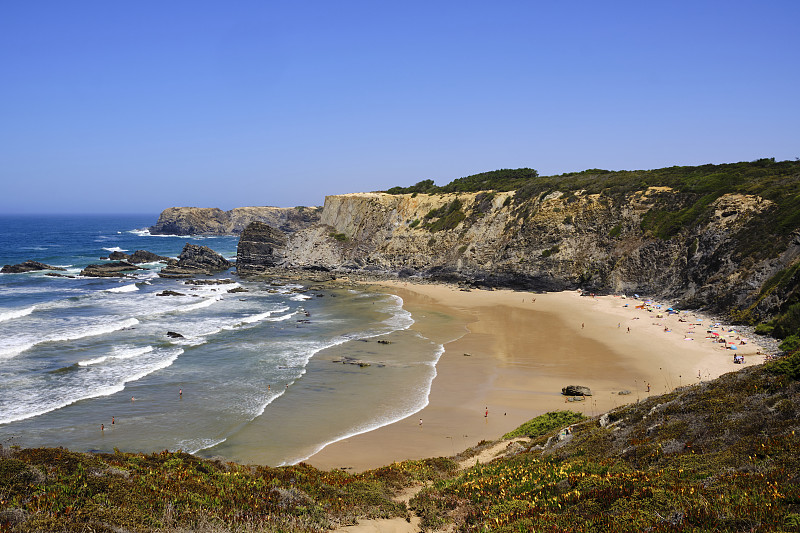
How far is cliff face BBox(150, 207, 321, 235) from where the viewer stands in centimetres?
14150

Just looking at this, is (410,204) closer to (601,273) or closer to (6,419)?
(601,273)

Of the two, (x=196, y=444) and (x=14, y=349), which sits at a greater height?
(x=14, y=349)

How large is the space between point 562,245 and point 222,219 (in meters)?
120

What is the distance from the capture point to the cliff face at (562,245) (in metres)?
39.3

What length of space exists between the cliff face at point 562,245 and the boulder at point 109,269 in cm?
1626

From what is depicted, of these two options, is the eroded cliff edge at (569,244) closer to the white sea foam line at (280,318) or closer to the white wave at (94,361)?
the white sea foam line at (280,318)

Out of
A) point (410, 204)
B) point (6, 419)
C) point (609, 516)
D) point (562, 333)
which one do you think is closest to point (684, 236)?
point (562, 333)

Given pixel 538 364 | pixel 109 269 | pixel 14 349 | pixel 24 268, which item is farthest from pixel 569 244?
pixel 24 268

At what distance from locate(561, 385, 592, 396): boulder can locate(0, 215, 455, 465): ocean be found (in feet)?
21.4

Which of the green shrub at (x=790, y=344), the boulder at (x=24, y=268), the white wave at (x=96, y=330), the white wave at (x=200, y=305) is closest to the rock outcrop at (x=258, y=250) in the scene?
the boulder at (x=24, y=268)

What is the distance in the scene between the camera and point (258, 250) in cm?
7700

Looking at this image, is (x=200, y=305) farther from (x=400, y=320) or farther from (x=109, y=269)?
(x=109, y=269)

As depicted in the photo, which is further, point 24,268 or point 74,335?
point 24,268

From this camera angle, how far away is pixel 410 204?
76.1 m
